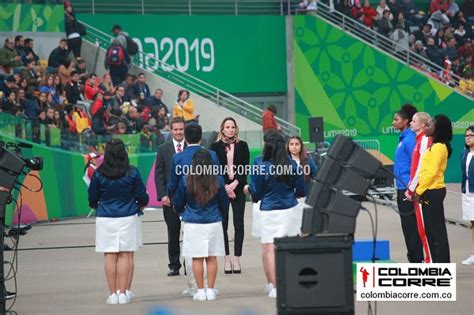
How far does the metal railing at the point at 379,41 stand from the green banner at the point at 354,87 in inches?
15.0

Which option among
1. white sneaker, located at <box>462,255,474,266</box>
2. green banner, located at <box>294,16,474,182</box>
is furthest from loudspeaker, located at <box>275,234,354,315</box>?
green banner, located at <box>294,16,474,182</box>

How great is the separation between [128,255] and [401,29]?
22.4 m

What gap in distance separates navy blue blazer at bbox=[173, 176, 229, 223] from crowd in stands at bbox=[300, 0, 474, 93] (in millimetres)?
20805

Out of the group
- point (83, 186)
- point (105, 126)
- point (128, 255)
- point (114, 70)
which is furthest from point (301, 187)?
point (114, 70)

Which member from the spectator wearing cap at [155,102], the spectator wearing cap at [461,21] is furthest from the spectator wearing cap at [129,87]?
the spectator wearing cap at [461,21]

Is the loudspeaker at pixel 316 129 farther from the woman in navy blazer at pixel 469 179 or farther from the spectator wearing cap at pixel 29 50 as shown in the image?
the woman in navy blazer at pixel 469 179

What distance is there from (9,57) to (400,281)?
1630cm

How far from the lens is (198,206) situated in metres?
11.6

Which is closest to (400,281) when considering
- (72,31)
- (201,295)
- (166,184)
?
(201,295)

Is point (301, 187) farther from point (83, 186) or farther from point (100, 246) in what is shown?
point (83, 186)

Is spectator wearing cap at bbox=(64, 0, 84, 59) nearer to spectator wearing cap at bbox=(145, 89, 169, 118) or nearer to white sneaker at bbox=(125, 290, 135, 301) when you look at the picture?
spectator wearing cap at bbox=(145, 89, 169, 118)

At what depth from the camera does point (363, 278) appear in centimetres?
988

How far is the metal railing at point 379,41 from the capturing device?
32.3 meters

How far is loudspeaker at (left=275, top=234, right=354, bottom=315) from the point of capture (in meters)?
8.41
